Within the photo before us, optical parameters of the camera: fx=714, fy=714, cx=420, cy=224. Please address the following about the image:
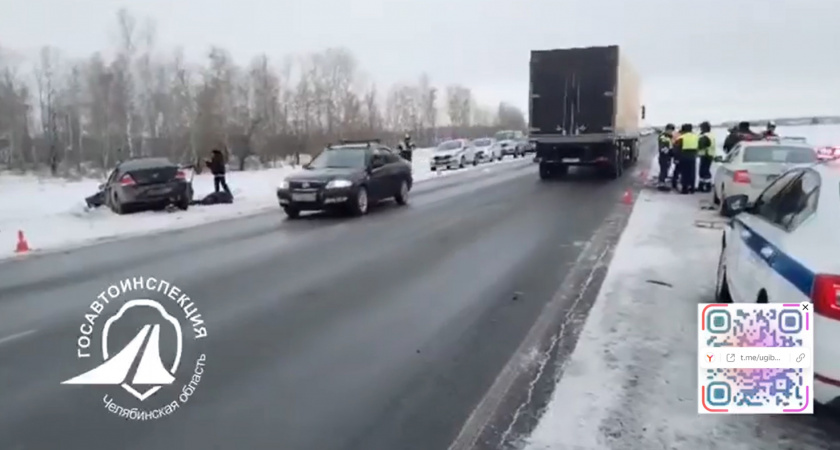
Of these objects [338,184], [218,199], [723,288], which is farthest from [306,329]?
[218,199]

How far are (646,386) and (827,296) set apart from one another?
60.3 inches

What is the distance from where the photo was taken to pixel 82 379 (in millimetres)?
5242

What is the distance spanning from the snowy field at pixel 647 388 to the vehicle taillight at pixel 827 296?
2.74 feet

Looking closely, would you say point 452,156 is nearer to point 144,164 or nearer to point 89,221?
point 144,164

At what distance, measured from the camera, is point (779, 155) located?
14.0m

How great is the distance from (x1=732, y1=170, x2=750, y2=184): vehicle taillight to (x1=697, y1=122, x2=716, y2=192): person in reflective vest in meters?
4.85

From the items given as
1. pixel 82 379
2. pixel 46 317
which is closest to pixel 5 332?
pixel 46 317

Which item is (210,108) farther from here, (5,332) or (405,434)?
(405,434)

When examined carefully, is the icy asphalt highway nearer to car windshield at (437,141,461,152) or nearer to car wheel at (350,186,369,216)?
car wheel at (350,186,369,216)

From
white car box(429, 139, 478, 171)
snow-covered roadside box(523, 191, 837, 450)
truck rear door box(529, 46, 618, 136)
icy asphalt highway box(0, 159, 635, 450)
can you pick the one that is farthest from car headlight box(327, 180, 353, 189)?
white car box(429, 139, 478, 171)

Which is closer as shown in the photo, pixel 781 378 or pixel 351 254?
pixel 781 378

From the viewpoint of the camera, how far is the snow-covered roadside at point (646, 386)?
413cm

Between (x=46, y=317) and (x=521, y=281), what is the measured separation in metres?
5.11

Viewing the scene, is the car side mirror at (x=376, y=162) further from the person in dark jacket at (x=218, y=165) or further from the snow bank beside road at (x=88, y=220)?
the person in dark jacket at (x=218, y=165)
